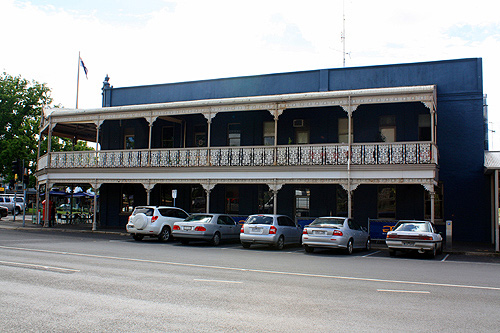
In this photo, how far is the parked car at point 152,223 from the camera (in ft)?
67.9

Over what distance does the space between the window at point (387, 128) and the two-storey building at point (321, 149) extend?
5cm

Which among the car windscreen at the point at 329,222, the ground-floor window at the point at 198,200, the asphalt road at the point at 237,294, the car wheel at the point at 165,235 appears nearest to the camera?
the asphalt road at the point at 237,294

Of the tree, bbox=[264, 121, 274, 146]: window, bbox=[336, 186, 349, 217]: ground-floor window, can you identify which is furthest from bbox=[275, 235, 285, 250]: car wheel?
the tree

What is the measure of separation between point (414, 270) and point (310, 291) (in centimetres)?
503

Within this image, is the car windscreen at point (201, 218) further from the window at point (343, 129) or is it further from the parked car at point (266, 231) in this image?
the window at point (343, 129)

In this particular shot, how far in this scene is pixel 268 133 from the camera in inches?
1038

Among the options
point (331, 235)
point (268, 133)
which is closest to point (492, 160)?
point (331, 235)

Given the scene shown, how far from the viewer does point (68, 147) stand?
2085 inches

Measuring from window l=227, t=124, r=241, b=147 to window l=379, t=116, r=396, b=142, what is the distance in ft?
25.7

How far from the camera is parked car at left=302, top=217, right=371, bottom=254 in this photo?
1697 cm

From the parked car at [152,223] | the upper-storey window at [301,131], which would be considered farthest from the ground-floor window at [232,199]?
the parked car at [152,223]

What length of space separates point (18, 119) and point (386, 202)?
38.5 metres

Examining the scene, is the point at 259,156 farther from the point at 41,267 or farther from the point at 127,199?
the point at 41,267

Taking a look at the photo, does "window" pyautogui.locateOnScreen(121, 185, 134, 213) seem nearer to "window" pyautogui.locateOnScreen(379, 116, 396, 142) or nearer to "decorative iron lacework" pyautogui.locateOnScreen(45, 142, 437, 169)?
"decorative iron lacework" pyautogui.locateOnScreen(45, 142, 437, 169)
